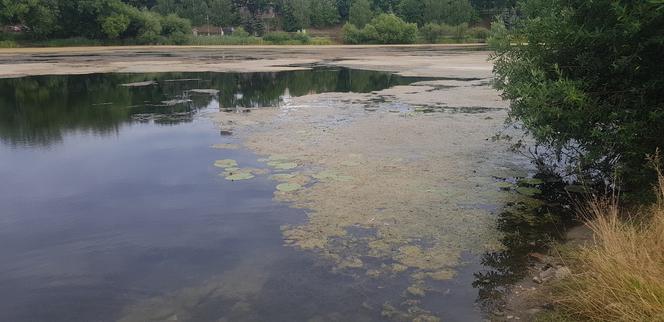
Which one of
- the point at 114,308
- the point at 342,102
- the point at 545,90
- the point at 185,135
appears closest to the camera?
the point at 114,308

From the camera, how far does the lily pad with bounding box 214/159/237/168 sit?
9797mm

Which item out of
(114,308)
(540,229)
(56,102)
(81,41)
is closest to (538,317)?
(540,229)

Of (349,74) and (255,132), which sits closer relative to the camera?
(255,132)

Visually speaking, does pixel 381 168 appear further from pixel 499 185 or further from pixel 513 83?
pixel 513 83

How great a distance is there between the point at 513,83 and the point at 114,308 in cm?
643

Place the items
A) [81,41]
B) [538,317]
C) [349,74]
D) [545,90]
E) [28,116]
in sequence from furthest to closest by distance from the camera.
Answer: [81,41] → [349,74] → [28,116] → [545,90] → [538,317]

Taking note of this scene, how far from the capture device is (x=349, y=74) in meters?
28.0

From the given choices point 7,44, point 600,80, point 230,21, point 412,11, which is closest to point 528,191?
point 600,80

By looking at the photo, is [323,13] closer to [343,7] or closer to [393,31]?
[343,7]

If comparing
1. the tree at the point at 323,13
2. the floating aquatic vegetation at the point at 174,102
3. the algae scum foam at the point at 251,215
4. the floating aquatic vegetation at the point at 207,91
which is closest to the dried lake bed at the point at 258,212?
the algae scum foam at the point at 251,215

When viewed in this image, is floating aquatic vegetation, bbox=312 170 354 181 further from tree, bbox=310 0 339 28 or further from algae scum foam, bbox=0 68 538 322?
tree, bbox=310 0 339 28

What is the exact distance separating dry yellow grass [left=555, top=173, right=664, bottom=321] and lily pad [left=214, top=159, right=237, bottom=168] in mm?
6323

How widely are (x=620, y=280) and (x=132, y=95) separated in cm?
1856

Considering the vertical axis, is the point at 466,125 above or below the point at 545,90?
below
